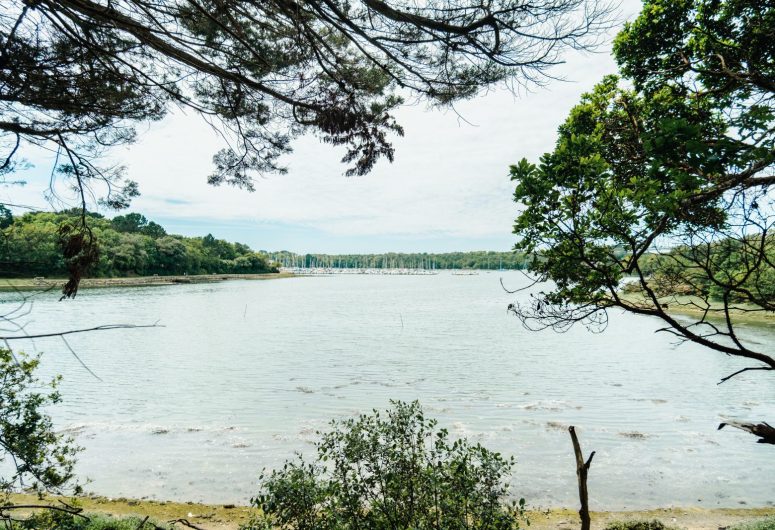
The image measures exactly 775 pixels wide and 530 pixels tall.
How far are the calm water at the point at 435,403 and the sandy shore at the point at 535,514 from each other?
37 cm

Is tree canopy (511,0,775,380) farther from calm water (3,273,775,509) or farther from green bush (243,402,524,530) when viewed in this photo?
calm water (3,273,775,509)

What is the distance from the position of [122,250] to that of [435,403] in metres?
35.6

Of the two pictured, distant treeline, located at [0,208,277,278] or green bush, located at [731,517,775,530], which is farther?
green bush, located at [731,517,775,530]

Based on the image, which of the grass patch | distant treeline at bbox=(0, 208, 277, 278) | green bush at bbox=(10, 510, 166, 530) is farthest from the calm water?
distant treeline at bbox=(0, 208, 277, 278)

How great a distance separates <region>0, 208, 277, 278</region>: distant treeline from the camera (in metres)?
3.33

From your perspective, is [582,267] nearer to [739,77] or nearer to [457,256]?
[739,77]

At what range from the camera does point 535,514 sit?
637cm

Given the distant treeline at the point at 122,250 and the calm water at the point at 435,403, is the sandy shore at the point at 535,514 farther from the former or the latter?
the distant treeline at the point at 122,250

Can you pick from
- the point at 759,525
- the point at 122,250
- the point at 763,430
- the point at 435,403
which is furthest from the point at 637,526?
the point at 122,250

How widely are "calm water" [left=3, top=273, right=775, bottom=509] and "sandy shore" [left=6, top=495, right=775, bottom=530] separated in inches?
Result: 14.5

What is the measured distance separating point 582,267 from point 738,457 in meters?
8.72

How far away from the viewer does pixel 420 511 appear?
3432 millimetres

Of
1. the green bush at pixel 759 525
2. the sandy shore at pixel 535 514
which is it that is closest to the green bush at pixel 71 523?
the sandy shore at pixel 535 514

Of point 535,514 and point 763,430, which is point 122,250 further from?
point 763,430
